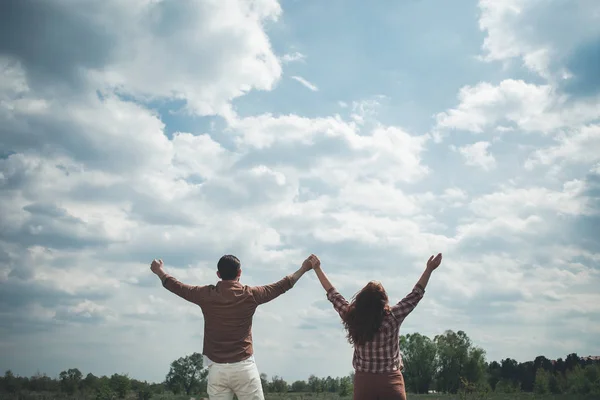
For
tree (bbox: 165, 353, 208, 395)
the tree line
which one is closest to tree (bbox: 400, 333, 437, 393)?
→ the tree line


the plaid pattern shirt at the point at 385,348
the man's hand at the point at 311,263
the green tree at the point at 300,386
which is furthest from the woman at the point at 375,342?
the green tree at the point at 300,386

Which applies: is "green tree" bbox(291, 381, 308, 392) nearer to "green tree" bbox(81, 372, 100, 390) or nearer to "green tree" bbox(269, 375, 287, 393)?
"green tree" bbox(269, 375, 287, 393)

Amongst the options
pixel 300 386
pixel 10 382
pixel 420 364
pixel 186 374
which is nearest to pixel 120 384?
pixel 10 382

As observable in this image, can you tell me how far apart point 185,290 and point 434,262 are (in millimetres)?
2945

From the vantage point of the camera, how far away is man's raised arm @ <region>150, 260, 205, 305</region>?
625 cm

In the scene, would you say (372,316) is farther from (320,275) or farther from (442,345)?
(442,345)

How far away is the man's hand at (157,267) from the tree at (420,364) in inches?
3138

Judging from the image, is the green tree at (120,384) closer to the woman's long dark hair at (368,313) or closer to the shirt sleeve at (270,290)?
the shirt sleeve at (270,290)

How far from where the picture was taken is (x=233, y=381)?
5977 millimetres

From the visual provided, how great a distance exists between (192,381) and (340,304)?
6145 centimetres

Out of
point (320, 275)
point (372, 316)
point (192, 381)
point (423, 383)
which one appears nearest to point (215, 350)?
point (320, 275)

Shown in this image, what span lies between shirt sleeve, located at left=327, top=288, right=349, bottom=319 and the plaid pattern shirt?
1.43 feet

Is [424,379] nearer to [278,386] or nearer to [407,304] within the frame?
[278,386]

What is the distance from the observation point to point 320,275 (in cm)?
647
